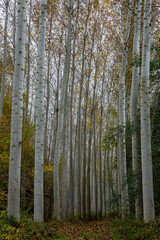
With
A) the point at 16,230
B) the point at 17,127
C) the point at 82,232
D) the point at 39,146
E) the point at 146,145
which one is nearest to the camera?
the point at 16,230

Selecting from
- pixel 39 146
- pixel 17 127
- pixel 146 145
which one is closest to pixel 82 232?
pixel 39 146

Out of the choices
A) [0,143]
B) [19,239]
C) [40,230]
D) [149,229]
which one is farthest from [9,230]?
[0,143]

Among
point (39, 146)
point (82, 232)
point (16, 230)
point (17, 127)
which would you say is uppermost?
point (17, 127)

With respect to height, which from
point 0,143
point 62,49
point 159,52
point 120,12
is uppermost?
point 120,12

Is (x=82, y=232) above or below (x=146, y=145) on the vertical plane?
below

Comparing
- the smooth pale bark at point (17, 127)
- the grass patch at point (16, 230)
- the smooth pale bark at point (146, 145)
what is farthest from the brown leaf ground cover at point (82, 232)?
the smooth pale bark at point (17, 127)

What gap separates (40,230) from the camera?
547 centimetres

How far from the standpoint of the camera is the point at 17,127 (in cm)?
507

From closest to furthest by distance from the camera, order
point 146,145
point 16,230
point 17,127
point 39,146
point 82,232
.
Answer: point 16,230 → point 17,127 → point 146,145 → point 39,146 → point 82,232

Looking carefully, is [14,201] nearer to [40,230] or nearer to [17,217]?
[17,217]

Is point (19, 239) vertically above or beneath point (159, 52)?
beneath

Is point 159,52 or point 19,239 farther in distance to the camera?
point 159,52

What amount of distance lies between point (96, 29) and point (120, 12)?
258 cm

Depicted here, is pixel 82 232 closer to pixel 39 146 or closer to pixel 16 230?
pixel 39 146
